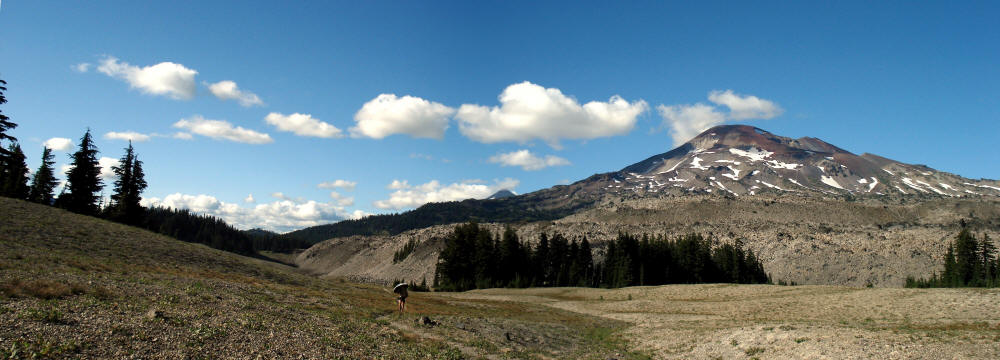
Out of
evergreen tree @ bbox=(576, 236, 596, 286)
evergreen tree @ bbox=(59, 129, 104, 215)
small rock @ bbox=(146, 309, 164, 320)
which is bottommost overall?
evergreen tree @ bbox=(576, 236, 596, 286)

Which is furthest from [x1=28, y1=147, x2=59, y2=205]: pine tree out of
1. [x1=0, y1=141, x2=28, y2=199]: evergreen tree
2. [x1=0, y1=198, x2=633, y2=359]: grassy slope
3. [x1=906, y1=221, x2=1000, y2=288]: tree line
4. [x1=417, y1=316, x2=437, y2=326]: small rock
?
[x1=906, y1=221, x2=1000, y2=288]: tree line

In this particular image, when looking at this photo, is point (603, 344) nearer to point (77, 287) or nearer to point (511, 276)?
point (77, 287)

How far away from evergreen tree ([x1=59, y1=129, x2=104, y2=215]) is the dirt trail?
297 feet

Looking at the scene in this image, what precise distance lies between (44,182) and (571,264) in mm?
117196

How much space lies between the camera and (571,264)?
121000 millimetres

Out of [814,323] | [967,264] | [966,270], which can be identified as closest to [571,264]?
[814,323]

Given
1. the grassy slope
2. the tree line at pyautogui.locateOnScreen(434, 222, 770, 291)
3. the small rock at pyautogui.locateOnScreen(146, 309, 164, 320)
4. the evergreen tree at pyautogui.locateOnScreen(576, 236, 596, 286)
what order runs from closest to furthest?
the grassy slope, the small rock at pyautogui.locateOnScreen(146, 309, 164, 320), the tree line at pyautogui.locateOnScreen(434, 222, 770, 291), the evergreen tree at pyautogui.locateOnScreen(576, 236, 596, 286)

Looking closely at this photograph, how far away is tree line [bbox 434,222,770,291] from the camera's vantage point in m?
108

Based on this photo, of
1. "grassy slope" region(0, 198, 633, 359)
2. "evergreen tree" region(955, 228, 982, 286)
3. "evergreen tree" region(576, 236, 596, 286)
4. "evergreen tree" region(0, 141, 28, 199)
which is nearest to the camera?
"grassy slope" region(0, 198, 633, 359)

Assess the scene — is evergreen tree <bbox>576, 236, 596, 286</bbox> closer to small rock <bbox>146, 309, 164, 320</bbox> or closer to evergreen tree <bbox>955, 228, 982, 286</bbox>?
evergreen tree <bbox>955, 228, 982, 286</bbox>

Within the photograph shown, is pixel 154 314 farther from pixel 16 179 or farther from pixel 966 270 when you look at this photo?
pixel 966 270

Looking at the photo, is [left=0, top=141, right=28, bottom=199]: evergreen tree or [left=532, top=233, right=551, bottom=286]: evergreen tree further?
[left=532, top=233, right=551, bottom=286]: evergreen tree

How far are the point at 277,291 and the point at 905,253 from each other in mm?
175430

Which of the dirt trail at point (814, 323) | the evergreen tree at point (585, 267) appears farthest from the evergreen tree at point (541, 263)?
the dirt trail at point (814, 323)
